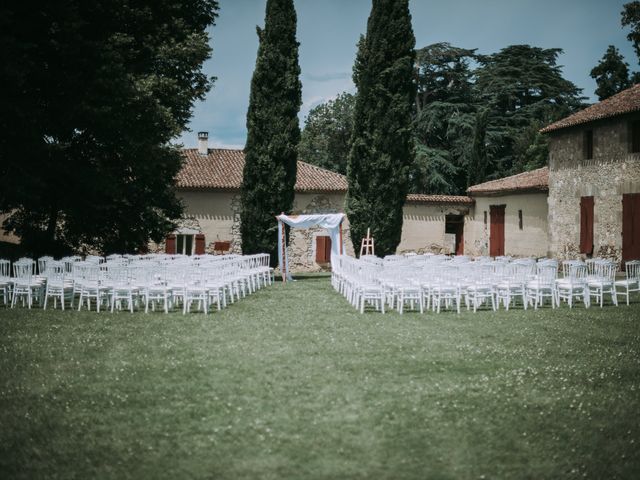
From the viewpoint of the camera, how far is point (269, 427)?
4.83 meters

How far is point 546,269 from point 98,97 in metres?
12.1

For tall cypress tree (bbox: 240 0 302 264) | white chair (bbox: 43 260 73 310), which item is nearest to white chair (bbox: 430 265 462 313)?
white chair (bbox: 43 260 73 310)

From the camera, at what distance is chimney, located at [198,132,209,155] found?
3142 centimetres

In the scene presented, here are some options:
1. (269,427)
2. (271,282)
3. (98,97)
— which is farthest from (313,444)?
(271,282)

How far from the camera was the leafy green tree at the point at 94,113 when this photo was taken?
1588 centimetres

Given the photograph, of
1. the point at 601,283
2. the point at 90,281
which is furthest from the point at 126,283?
the point at 601,283

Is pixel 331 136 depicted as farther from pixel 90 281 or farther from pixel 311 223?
pixel 90 281

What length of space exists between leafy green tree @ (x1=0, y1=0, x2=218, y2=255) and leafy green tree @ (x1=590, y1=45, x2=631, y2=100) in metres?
25.1

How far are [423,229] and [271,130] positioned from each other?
413 inches

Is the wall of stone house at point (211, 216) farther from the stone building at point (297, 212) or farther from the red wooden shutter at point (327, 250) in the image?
the red wooden shutter at point (327, 250)

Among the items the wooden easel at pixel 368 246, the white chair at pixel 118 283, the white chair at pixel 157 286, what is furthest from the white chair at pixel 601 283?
the white chair at pixel 118 283

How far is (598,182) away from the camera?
21.4 metres

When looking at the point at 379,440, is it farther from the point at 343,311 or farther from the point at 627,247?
the point at 627,247

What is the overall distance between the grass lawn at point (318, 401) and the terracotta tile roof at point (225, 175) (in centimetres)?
1841
